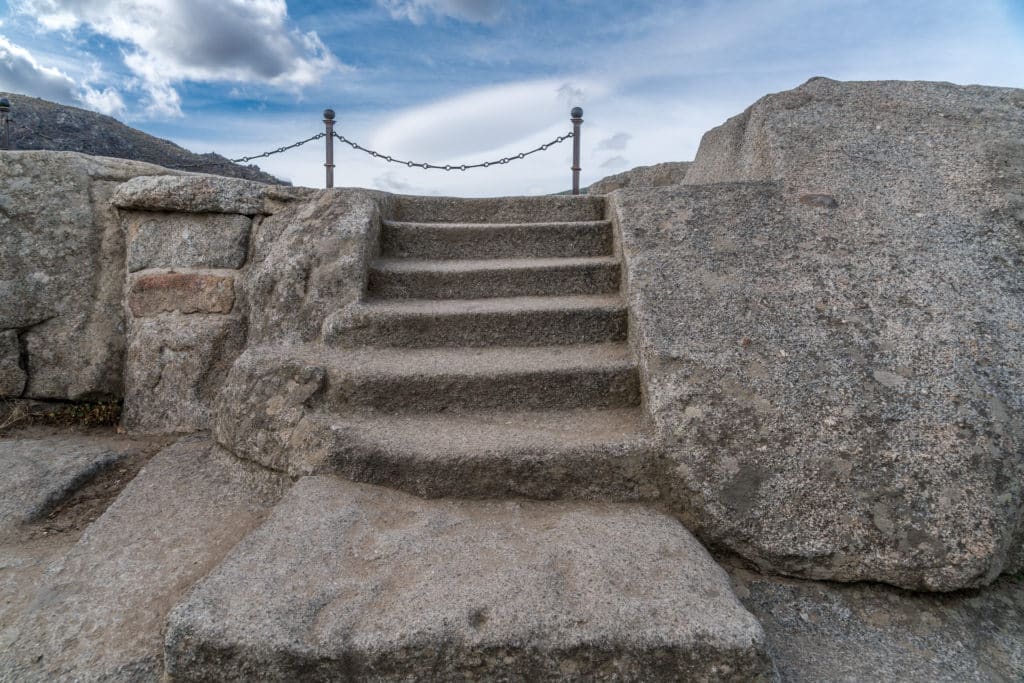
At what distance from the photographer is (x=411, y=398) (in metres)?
2.15

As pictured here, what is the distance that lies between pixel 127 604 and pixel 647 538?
146cm

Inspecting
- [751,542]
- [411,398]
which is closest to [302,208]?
[411,398]

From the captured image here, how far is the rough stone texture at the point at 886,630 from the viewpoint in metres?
1.40

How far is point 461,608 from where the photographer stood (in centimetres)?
131

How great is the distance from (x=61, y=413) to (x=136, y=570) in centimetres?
167

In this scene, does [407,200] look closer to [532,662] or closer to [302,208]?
[302,208]

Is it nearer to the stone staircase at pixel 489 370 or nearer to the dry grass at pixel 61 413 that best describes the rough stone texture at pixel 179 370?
the dry grass at pixel 61 413

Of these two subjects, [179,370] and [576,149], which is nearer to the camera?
[179,370]

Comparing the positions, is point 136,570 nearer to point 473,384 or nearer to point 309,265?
point 473,384

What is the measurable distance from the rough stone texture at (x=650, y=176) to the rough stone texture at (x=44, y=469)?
4.11 metres

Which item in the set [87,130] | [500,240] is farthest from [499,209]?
[87,130]

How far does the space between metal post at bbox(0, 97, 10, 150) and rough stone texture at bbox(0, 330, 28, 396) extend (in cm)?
637

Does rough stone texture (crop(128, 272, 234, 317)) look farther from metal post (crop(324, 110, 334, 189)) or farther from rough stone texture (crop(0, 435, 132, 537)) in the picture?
metal post (crop(324, 110, 334, 189))

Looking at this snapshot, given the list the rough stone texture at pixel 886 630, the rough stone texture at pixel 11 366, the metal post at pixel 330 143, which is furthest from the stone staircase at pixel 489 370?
the metal post at pixel 330 143
